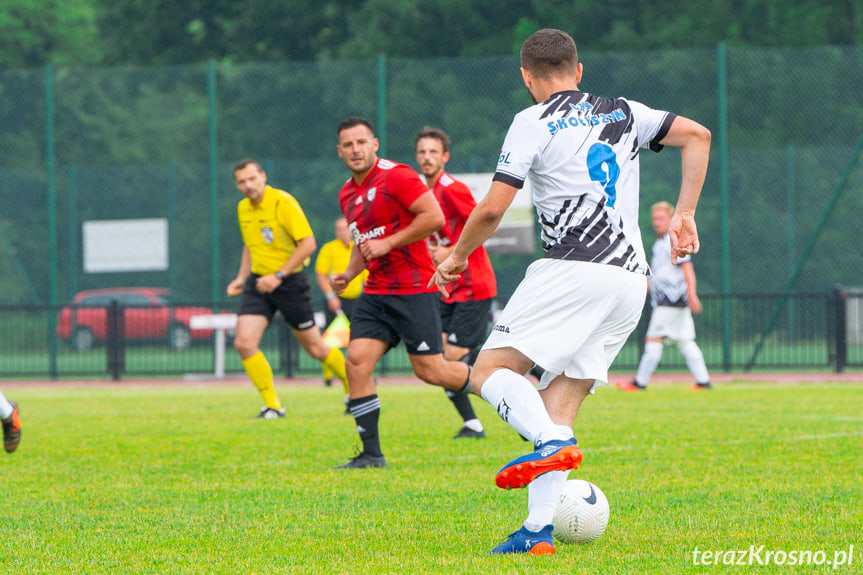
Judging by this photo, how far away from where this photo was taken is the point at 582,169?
468 centimetres

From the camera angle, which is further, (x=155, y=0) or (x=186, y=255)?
(x=155, y=0)

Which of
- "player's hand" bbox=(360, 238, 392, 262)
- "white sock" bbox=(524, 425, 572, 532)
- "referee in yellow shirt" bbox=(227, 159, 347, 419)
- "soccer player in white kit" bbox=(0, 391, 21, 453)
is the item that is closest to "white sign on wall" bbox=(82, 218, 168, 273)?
"referee in yellow shirt" bbox=(227, 159, 347, 419)

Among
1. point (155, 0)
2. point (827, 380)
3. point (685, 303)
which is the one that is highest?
point (155, 0)

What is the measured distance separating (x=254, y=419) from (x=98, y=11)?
33360 millimetres

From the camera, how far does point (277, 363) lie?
1817 cm

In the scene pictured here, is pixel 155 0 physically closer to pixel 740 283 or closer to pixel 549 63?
pixel 740 283

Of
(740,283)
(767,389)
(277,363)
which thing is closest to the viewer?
(767,389)

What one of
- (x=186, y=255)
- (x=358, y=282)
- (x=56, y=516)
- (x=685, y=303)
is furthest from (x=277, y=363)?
(x=56, y=516)

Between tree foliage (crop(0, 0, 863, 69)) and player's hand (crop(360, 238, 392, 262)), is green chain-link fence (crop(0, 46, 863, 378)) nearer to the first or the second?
tree foliage (crop(0, 0, 863, 69))

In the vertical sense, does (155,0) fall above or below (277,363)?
above

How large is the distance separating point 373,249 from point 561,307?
2542 millimetres

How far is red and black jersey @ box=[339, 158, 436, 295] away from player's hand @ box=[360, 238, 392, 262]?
0.35 metres

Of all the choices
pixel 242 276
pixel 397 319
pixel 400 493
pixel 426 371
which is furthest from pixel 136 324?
pixel 400 493

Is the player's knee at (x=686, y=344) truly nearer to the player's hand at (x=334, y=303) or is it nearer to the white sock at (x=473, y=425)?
the player's hand at (x=334, y=303)
